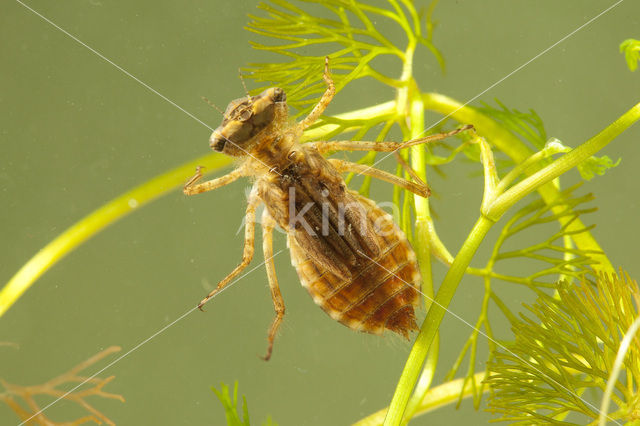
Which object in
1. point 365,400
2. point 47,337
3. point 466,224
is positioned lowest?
point 365,400

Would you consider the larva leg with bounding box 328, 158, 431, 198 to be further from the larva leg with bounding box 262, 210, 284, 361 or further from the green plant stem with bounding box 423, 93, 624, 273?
the green plant stem with bounding box 423, 93, 624, 273

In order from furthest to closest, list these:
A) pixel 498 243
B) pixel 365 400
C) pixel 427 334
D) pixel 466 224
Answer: pixel 466 224, pixel 365 400, pixel 498 243, pixel 427 334

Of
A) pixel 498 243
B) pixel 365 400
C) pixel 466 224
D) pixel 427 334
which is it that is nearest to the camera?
pixel 427 334

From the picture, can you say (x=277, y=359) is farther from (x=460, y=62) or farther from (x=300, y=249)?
(x=460, y=62)

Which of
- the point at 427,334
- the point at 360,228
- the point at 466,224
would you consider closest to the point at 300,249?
the point at 360,228

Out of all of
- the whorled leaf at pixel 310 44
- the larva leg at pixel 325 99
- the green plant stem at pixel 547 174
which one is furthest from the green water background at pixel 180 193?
the green plant stem at pixel 547 174

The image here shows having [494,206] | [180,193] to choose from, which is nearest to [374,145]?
[494,206]

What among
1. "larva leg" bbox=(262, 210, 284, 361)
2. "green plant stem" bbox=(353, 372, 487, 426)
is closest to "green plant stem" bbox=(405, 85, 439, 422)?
"green plant stem" bbox=(353, 372, 487, 426)

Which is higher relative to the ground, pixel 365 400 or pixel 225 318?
pixel 225 318

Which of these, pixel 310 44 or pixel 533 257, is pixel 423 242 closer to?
pixel 533 257

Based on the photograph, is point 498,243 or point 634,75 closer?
point 498,243
